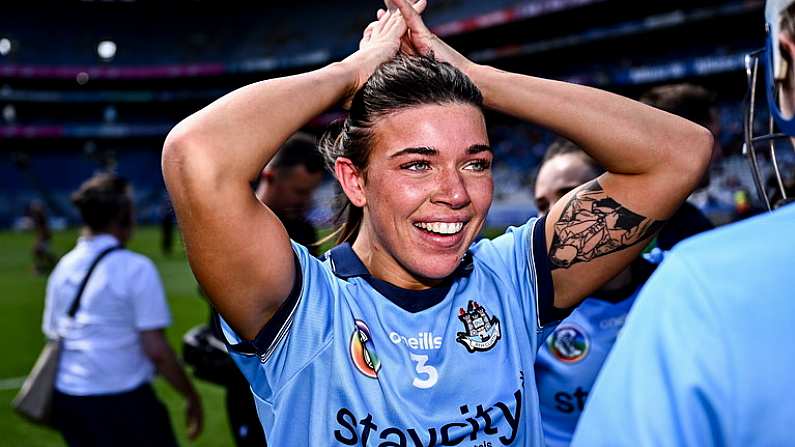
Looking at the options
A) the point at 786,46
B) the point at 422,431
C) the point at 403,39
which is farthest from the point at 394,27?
the point at 786,46

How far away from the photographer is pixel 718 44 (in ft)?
82.8

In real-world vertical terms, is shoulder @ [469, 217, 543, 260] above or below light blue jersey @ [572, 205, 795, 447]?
below

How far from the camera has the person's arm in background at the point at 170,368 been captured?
13.0 ft

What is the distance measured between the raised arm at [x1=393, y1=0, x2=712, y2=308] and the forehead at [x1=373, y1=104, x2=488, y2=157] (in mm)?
195

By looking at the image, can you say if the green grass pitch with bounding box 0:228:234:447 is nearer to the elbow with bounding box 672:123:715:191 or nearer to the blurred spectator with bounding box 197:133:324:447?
the blurred spectator with bounding box 197:133:324:447

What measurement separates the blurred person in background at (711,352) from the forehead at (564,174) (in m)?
2.17

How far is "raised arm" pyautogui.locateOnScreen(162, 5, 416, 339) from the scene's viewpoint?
1575mm

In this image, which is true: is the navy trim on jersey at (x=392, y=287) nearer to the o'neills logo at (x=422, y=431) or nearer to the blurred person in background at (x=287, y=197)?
the o'neills logo at (x=422, y=431)

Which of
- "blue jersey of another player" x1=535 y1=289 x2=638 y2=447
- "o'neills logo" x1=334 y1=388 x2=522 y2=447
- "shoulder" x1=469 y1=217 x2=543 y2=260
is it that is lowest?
"blue jersey of another player" x1=535 y1=289 x2=638 y2=447

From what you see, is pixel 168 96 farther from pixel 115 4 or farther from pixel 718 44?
pixel 718 44

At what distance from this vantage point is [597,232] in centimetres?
194

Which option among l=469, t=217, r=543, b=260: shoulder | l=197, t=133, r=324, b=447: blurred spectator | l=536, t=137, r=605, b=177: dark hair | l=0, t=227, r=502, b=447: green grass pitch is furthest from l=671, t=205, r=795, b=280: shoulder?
l=0, t=227, r=502, b=447: green grass pitch

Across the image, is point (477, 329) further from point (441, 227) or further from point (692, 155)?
point (692, 155)

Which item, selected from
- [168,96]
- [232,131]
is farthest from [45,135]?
[232,131]
